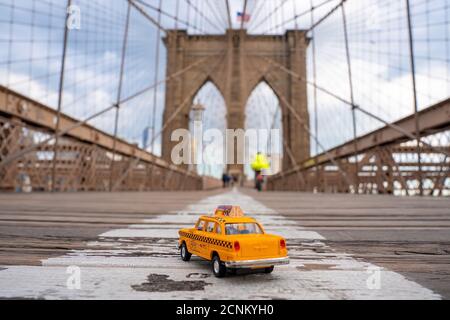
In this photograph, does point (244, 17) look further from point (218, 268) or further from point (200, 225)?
point (218, 268)

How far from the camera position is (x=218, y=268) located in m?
1.67

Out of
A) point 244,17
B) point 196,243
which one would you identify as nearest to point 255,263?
point 196,243

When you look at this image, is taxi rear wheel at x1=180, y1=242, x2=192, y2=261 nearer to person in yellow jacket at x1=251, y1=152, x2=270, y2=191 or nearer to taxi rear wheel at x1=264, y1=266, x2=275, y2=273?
taxi rear wheel at x1=264, y1=266, x2=275, y2=273

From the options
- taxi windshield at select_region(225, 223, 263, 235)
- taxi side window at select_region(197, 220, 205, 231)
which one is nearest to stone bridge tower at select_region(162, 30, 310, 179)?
taxi side window at select_region(197, 220, 205, 231)

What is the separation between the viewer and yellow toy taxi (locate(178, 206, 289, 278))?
1643 mm

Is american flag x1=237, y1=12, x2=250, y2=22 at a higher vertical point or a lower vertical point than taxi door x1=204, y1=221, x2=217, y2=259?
higher

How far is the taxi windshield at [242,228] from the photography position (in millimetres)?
1891

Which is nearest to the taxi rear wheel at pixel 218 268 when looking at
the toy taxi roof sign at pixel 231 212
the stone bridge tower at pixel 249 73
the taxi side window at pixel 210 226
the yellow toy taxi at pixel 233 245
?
the yellow toy taxi at pixel 233 245

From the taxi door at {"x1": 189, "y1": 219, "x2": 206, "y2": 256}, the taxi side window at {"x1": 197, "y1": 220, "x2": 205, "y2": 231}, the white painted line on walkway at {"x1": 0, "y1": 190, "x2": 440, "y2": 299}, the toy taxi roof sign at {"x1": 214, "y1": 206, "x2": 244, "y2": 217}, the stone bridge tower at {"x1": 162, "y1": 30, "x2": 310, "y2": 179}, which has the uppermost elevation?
the stone bridge tower at {"x1": 162, "y1": 30, "x2": 310, "y2": 179}

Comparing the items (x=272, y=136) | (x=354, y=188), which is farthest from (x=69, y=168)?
(x=272, y=136)

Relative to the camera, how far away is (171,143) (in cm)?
4722

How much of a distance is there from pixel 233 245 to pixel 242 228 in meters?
0.26

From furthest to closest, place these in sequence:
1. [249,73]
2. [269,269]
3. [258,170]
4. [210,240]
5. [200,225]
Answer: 1. [249,73]
2. [258,170]
3. [200,225]
4. [210,240]
5. [269,269]
